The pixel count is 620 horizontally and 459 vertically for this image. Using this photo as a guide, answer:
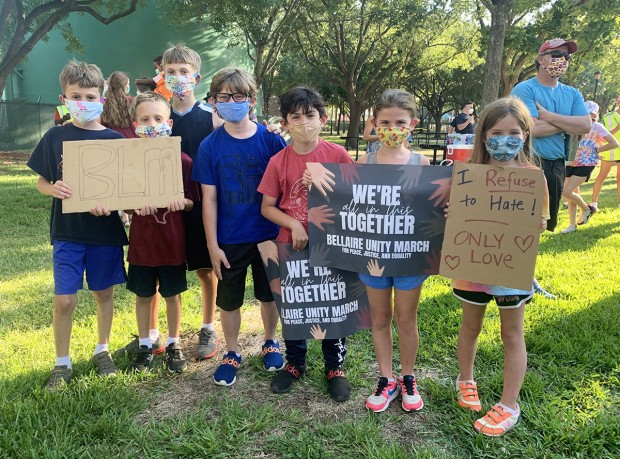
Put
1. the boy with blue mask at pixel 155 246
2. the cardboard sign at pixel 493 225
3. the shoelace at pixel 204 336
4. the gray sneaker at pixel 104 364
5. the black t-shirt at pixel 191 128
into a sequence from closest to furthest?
1. the cardboard sign at pixel 493 225
2. the boy with blue mask at pixel 155 246
3. the gray sneaker at pixel 104 364
4. the black t-shirt at pixel 191 128
5. the shoelace at pixel 204 336

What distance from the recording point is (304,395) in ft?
10.2

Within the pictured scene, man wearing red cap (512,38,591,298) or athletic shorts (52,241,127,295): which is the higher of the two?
man wearing red cap (512,38,591,298)

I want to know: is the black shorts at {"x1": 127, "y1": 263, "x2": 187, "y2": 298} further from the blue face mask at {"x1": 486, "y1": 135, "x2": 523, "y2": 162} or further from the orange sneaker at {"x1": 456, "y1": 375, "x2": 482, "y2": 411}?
the blue face mask at {"x1": 486, "y1": 135, "x2": 523, "y2": 162}

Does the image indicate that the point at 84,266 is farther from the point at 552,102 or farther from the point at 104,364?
the point at 552,102

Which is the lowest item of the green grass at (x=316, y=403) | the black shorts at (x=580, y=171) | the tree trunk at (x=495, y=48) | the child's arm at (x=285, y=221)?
the green grass at (x=316, y=403)

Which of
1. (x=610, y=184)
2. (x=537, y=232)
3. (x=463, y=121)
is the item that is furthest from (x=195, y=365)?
(x=610, y=184)

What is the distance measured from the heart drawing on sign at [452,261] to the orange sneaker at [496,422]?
92cm

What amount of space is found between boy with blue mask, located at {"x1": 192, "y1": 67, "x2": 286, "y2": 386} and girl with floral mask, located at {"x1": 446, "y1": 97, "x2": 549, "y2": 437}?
4.33 feet

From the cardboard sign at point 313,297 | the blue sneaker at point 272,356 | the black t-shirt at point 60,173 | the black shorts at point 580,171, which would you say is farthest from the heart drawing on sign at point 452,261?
the black shorts at point 580,171

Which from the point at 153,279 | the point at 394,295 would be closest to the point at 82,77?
the point at 153,279

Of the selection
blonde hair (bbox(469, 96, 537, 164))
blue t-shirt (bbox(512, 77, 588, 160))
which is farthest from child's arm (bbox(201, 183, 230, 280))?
blue t-shirt (bbox(512, 77, 588, 160))

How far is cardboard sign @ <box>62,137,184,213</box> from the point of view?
9.77 ft

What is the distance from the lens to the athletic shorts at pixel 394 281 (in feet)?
8.99

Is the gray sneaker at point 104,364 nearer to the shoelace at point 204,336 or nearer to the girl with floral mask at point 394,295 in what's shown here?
the shoelace at point 204,336
